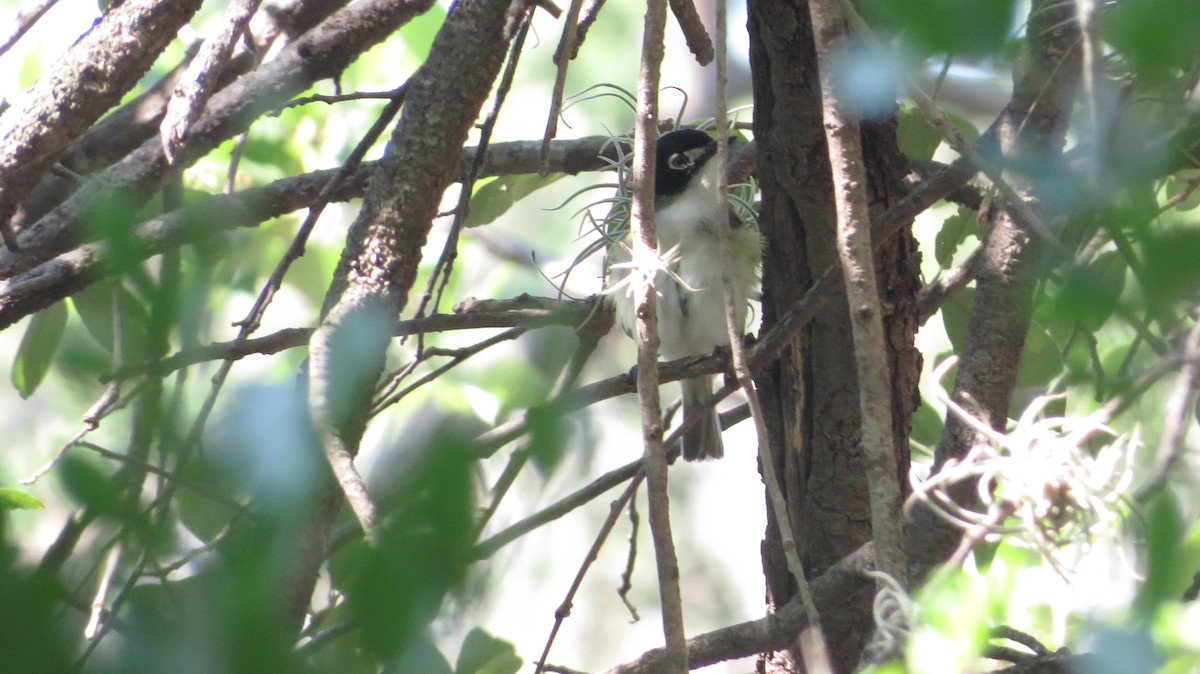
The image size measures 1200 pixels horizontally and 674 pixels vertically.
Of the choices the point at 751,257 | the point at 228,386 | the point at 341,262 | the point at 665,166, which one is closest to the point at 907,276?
the point at 341,262

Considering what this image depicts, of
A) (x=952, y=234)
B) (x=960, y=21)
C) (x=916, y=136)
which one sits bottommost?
(x=960, y=21)

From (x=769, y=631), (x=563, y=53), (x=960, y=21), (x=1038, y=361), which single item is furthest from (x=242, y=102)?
(x=960, y=21)

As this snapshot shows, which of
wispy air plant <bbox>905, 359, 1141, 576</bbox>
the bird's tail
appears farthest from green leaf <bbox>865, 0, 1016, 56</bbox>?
the bird's tail

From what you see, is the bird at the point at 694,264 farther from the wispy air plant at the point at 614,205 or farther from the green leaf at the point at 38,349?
the green leaf at the point at 38,349

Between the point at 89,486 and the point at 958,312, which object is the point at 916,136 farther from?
the point at 89,486

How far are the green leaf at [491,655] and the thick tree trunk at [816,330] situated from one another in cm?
48

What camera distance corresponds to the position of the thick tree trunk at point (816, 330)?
169 centimetres

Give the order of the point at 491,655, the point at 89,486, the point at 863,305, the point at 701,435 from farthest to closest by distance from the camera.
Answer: the point at 701,435 < the point at 491,655 < the point at 863,305 < the point at 89,486

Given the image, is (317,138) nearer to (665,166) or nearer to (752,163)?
(665,166)

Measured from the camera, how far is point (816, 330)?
183cm

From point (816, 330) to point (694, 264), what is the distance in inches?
48.1

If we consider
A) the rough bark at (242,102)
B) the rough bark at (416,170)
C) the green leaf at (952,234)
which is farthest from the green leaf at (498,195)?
the green leaf at (952,234)

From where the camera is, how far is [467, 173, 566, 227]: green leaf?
2381 millimetres

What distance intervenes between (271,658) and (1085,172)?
54 centimetres
